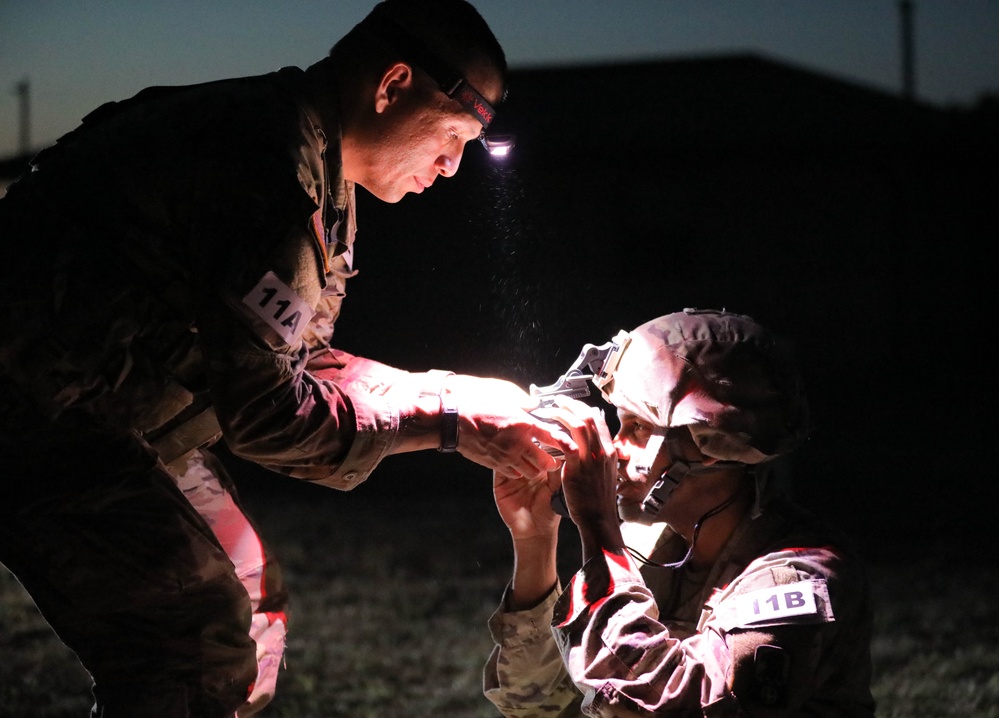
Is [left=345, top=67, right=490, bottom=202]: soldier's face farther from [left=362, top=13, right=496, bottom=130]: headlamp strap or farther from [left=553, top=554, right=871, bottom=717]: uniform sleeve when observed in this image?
[left=553, top=554, right=871, bottom=717]: uniform sleeve

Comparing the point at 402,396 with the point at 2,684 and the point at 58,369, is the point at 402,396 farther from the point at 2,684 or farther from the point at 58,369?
the point at 2,684

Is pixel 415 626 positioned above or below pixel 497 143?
below

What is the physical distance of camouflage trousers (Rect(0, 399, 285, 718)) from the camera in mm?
2398

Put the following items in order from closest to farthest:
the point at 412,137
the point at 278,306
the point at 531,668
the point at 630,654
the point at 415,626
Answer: the point at 278,306 → the point at 630,654 → the point at 412,137 → the point at 531,668 → the point at 415,626

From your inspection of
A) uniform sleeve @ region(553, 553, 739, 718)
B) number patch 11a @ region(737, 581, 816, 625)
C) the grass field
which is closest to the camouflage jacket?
uniform sleeve @ region(553, 553, 739, 718)

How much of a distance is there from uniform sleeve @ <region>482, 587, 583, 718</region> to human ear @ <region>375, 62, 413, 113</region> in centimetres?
147

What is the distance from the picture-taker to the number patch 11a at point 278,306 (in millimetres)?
2297

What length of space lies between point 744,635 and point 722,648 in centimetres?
8

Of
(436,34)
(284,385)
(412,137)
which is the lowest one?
(284,385)

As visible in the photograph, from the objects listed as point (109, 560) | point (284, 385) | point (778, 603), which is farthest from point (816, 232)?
point (109, 560)

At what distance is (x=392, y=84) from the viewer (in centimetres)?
275

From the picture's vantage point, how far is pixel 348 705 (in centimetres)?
530

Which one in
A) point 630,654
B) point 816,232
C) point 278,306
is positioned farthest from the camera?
point 816,232

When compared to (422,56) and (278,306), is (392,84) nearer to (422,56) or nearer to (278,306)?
(422,56)
